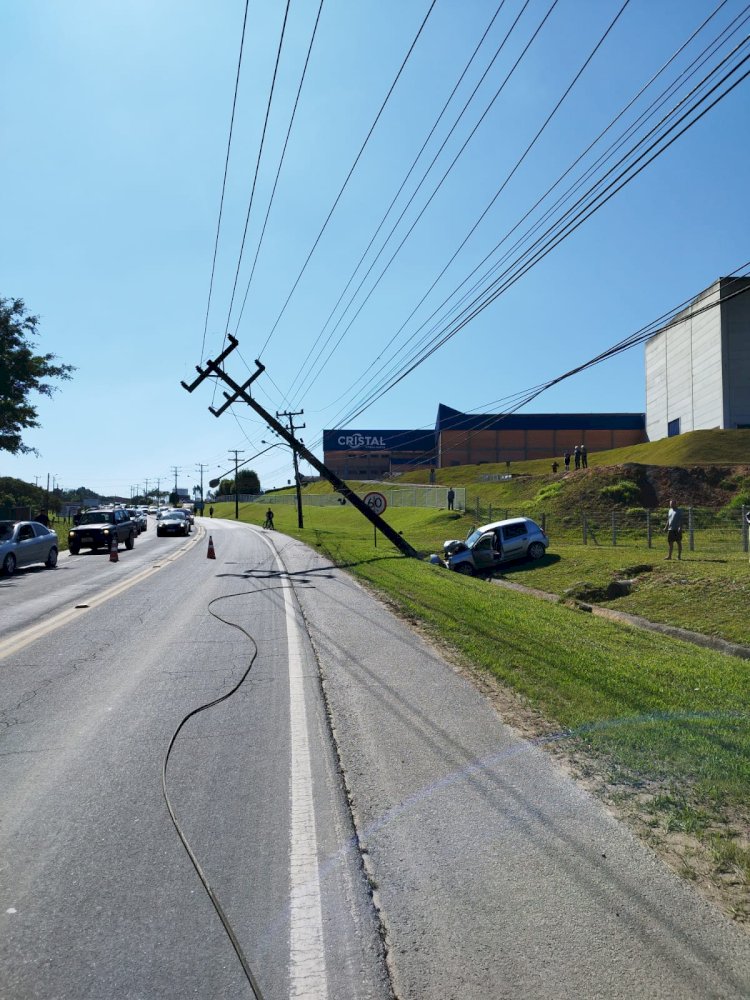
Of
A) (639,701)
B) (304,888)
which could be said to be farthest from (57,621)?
(304,888)

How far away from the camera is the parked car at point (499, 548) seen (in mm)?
26047

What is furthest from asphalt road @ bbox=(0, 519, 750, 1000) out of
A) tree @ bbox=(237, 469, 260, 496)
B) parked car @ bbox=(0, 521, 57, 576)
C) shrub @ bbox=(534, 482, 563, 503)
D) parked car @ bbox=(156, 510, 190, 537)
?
tree @ bbox=(237, 469, 260, 496)

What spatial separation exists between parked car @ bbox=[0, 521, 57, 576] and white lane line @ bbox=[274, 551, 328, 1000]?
1762 centimetres

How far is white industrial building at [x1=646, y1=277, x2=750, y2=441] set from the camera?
59.7 meters

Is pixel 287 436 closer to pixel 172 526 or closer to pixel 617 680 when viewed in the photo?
pixel 172 526

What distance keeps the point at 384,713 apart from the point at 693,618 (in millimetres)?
10421

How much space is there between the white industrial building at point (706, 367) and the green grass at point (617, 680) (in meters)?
46.0

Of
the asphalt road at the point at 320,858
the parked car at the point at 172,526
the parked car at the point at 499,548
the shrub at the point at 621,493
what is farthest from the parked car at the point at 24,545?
the shrub at the point at 621,493

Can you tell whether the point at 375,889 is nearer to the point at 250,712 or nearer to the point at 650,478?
the point at 250,712

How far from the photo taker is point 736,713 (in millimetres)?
6422

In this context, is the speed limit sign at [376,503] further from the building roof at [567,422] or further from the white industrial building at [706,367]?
the building roof at [567,422]

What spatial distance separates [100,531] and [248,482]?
5712 inches

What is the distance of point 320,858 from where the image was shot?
12.7 feet

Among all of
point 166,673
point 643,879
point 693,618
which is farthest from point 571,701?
point 693,618
